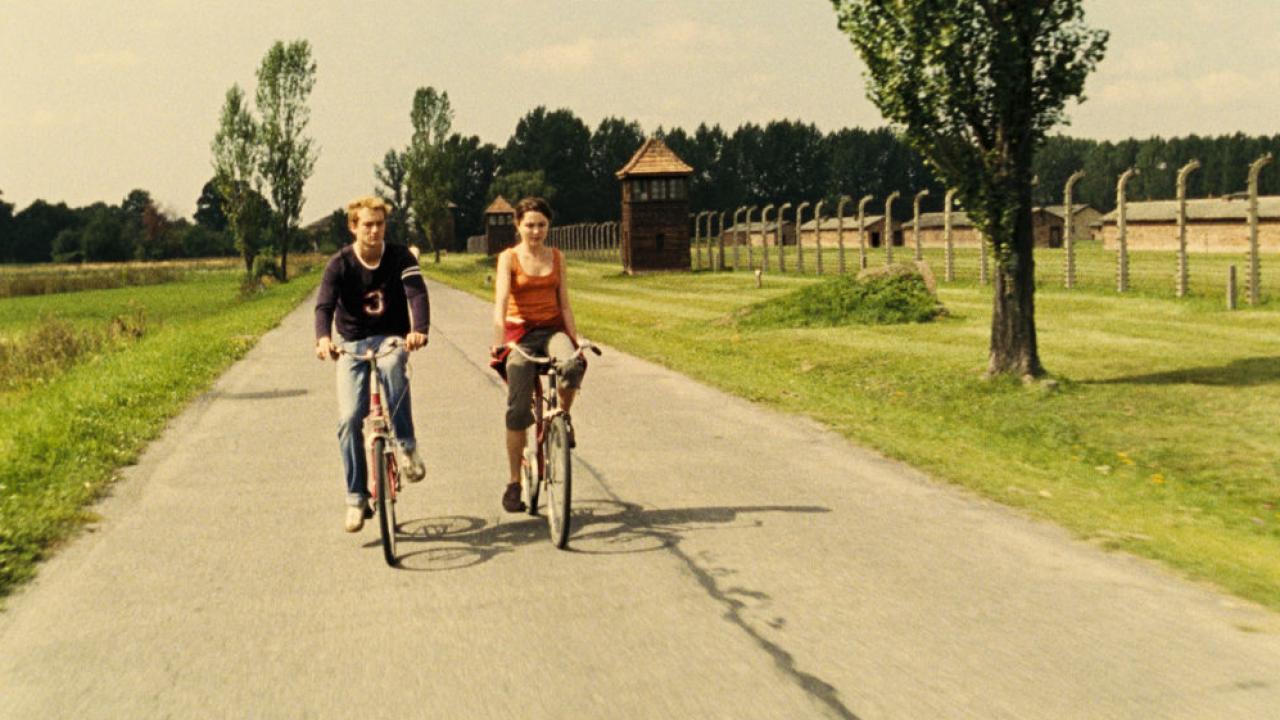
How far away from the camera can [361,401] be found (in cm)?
662

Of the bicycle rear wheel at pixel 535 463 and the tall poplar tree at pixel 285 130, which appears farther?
the tall poplar tree at pixel 285 130

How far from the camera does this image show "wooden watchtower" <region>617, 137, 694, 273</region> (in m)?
58.2

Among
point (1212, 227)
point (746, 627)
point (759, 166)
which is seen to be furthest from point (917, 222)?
point (759, 166)

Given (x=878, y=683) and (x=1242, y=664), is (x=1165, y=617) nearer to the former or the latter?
(x=1242, y=664)

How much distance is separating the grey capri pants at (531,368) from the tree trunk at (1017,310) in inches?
307

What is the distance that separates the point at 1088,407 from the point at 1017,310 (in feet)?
6.36

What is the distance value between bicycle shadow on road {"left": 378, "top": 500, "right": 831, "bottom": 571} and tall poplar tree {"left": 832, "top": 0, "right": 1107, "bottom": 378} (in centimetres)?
697

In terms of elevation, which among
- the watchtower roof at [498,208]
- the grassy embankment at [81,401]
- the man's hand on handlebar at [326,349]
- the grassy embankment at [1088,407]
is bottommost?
the grassy embankment at [1088,407]

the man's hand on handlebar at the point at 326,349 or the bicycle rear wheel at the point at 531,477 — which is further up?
the man's hand on handlebar at the point at 326,349

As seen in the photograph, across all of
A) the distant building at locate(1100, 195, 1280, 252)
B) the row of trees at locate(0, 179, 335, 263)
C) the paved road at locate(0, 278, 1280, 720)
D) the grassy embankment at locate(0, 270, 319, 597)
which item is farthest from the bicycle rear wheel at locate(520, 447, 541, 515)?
the row of trees at locate(0, 179, 335, 263)

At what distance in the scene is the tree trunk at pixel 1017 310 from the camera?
1326 cm

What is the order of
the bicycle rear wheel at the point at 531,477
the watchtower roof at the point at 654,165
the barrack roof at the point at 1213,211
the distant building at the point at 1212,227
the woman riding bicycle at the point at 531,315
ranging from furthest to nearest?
the barrack roof at the point at 1213,211
the distant building at the point at 1212,227
the watchtower roof at the point at 654,165
the bicycle rear wheel at the point at 531,477
the woman riding bicycle at the point at 531,315

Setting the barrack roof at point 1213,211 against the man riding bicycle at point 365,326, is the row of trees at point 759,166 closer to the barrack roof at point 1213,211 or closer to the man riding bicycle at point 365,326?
the barrack roof at point 1213,211

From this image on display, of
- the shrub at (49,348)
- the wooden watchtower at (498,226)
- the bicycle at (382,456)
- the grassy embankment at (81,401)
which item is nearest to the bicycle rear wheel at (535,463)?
the bicycle at (382,456)
